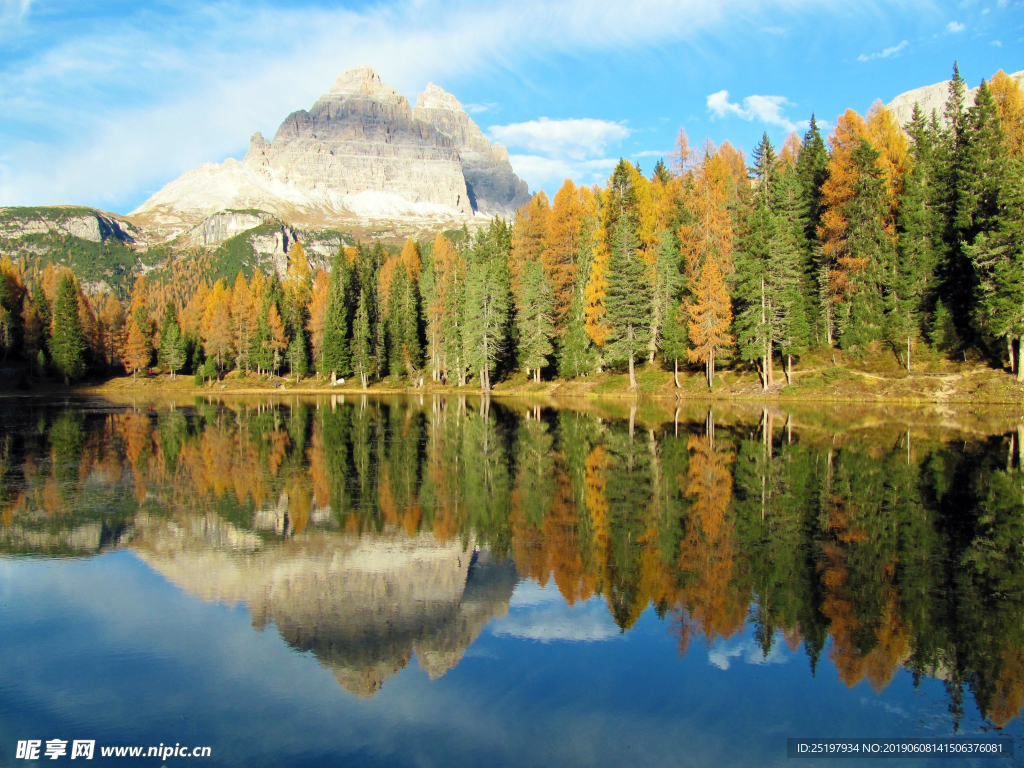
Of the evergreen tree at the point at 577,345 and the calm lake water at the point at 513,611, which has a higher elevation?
A: the evergreen tree at the point at 577,345

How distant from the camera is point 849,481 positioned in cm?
2109

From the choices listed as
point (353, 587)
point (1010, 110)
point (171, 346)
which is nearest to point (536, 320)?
point (1010, 110)

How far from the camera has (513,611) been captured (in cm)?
1134

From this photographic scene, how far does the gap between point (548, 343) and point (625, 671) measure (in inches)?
2380

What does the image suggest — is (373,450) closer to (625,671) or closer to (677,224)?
(625,671)

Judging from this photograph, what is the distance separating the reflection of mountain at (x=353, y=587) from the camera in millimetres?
9797

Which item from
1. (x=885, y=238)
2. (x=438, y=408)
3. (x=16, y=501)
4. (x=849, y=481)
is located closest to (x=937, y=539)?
(x=849, y=481)

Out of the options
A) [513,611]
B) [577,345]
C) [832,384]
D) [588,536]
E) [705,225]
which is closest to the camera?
[513,611]

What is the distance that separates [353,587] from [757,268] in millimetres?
49783

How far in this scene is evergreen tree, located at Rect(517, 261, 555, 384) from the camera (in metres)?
68.6

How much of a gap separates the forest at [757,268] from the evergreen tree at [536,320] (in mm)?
230

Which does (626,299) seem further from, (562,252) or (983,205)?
(983,205)

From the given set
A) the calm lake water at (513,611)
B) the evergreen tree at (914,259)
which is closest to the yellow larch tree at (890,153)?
the evergreen tree at (914,259)

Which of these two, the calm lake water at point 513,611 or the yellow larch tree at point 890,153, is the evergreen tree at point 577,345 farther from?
the calm lake water at point 513,611
